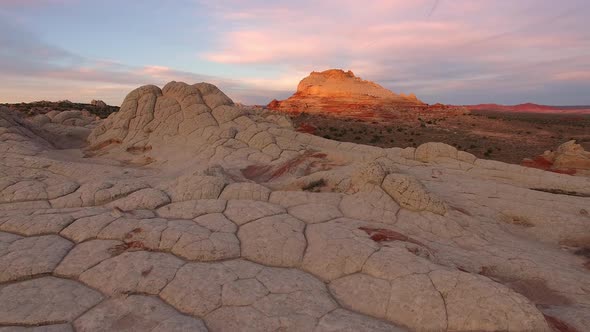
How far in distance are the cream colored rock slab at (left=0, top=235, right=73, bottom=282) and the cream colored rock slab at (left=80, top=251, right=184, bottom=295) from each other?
511 millimetres

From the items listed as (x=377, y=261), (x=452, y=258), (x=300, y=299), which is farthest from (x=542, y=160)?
(x=300, y=299)

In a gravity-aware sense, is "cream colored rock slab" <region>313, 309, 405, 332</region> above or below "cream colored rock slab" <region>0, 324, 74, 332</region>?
above

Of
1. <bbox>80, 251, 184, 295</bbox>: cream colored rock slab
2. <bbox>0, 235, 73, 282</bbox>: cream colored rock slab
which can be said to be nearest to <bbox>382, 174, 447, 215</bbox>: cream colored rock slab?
<bbox>80, 251, 184, 295</bbox>: cream colored rock slab

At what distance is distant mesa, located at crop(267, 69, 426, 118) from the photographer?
168 feet

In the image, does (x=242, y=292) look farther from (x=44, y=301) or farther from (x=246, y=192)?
(x=246, y=192)

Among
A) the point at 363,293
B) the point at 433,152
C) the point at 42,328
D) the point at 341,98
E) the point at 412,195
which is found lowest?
the point at 42,328

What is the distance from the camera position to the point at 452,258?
16.5 ft

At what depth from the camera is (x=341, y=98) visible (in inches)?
2331

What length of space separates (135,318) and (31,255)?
6.02 feet

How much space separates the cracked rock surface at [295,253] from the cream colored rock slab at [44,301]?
0.6 inches

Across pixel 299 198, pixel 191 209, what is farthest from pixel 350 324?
pixel 191 209

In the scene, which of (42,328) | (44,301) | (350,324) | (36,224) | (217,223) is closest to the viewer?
(42,328)

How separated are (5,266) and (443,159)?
10471 millimetres

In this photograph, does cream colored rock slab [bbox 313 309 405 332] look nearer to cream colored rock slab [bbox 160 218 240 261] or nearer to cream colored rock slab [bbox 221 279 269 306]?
cream colored rock slab [bbox 221 279 269 306]
